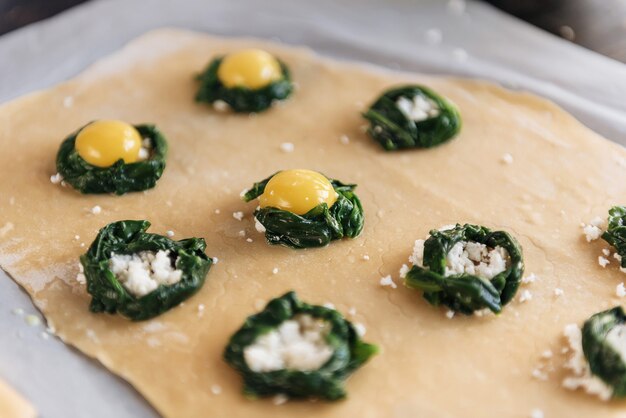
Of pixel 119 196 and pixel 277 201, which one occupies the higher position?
pixel 277 201

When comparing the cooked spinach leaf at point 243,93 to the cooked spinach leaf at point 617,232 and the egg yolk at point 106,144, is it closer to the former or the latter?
the egg yolk at point 106,144

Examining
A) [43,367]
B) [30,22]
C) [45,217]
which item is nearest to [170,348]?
[43,367]

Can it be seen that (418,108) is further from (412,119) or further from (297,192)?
(297,192)

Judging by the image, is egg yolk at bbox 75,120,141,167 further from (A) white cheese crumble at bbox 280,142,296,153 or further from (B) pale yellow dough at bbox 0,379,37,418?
(B) pale yellow dough at bbox 0,379,37,418

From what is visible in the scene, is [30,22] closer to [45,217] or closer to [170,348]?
[45,217]

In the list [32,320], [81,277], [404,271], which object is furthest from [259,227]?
[32,320]

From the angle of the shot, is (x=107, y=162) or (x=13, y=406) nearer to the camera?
(x=13, y=406)

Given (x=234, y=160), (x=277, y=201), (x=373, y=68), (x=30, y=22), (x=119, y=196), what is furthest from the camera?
(x=30, y=22)

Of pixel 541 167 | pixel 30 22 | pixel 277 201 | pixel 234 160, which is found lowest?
pixel 30 22
